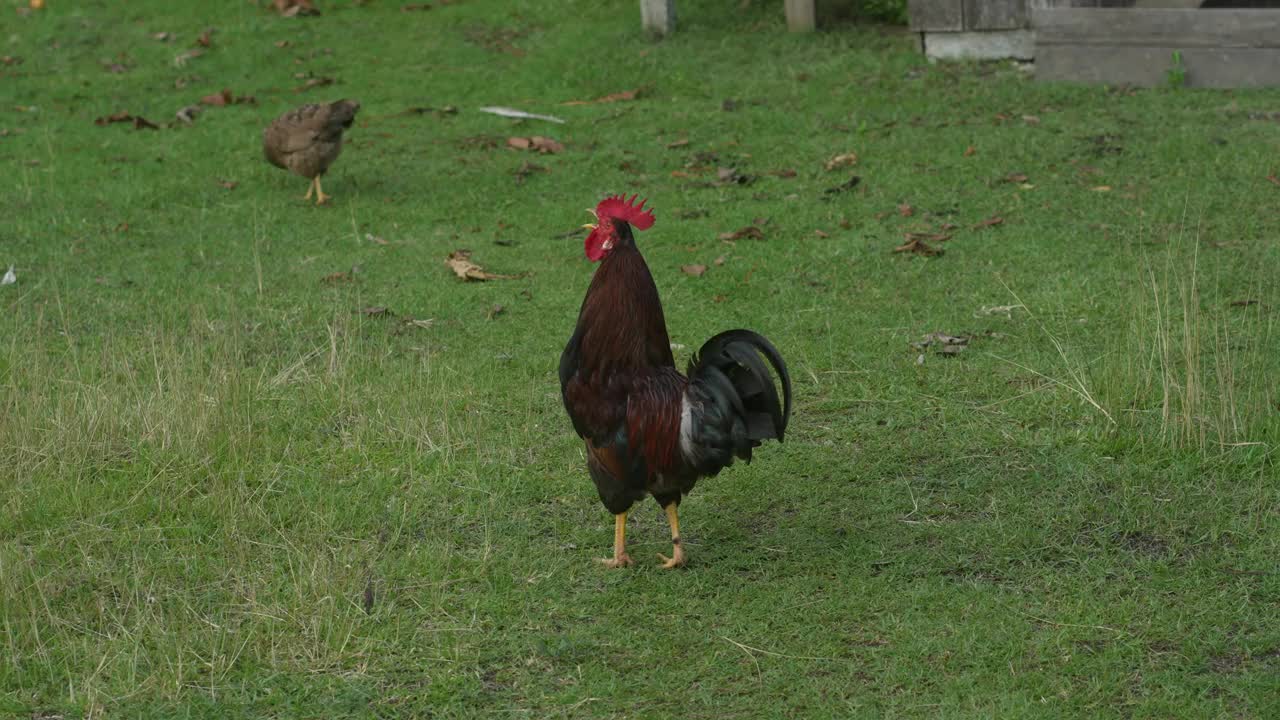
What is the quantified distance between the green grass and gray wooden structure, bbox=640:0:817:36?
4.47 ft

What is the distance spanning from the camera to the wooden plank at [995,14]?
11.4 meters

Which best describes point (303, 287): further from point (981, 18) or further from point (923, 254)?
point (981, 18)

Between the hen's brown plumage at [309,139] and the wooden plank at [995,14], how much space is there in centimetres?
524

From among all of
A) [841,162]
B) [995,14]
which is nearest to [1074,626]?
[841,162]

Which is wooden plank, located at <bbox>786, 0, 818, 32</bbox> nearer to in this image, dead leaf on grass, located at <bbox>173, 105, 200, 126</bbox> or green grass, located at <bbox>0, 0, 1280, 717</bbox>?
green grass, located at <bbox>0, 0, 1280, 717</bbox>

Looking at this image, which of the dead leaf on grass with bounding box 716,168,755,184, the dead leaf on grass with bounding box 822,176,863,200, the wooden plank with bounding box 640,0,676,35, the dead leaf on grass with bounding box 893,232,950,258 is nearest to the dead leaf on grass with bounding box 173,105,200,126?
the wooden plank with bounding box 640,0,676,35

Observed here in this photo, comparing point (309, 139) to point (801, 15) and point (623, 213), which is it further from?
point (623, 213)

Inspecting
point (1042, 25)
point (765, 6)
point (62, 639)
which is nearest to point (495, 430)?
point (62, 639)

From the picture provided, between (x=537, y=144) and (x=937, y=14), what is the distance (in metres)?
3.66

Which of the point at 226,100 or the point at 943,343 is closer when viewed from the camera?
the point at 943,343

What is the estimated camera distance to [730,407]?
467cm

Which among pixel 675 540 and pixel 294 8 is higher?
pixel 294 8

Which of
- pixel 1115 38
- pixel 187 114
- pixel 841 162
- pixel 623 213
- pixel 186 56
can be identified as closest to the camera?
pixel 623 213

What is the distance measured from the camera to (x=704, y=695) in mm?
4172
